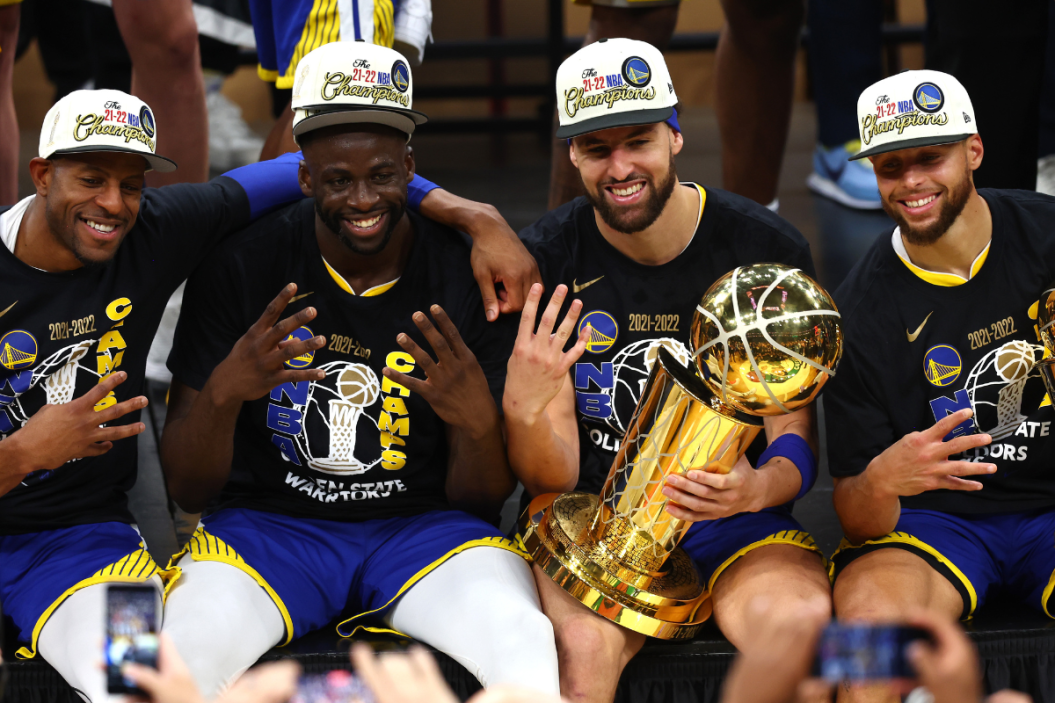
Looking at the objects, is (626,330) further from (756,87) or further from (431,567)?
(756,87)

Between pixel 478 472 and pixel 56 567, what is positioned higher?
pixel 478 472

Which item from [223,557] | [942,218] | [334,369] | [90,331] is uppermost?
[942,218]

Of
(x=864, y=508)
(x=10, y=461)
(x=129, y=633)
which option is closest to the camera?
(x=129, y=633)

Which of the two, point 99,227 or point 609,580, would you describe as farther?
point 99,227

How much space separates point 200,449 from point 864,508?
1.39 meters

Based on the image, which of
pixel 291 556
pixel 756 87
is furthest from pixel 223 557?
pixel 756 87

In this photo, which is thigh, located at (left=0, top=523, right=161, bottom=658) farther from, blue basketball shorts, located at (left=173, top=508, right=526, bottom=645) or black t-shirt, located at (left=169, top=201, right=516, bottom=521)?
black t-shirt, located at (left=169, top=201, right=516, bottom=521)

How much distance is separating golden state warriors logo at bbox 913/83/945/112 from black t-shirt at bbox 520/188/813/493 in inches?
15.4

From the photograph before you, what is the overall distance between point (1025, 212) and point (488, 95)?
4795mm

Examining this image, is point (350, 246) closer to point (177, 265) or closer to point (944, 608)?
point (177, 265)

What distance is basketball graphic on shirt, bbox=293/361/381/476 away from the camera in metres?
2.55

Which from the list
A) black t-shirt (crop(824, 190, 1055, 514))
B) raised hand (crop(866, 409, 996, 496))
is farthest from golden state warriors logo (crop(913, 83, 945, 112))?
raised hand (crop(866, 409, 996, 496))

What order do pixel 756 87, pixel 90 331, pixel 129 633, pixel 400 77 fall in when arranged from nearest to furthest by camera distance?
pixel 129 633 < pixel 90 331 < pixel 400 77 < pixel 756 87

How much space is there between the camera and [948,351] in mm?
2484
